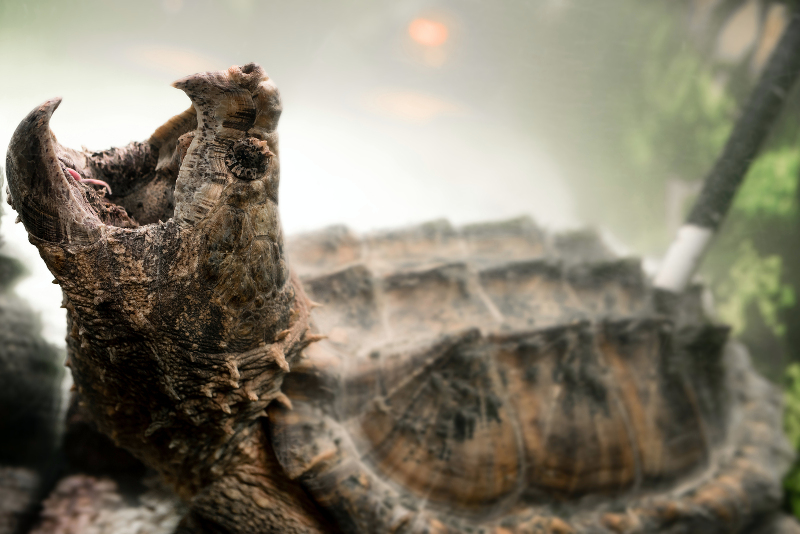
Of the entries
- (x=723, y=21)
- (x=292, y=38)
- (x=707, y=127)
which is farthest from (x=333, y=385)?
(x=723, y=21)

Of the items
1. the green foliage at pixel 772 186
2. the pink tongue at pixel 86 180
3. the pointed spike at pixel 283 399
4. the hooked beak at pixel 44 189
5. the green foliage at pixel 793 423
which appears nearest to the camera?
the hooked beak at pixel 44 189

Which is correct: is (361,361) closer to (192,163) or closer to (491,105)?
(192,163)

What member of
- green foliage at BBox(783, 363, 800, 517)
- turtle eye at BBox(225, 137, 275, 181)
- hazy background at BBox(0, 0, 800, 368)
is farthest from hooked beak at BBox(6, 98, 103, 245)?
green foliage at BBox(783, 363, 800, 517)

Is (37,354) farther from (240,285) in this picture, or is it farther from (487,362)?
(487,362)

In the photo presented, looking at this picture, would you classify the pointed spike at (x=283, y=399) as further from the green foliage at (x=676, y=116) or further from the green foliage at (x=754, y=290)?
the green foliage at (x=754, y=290)

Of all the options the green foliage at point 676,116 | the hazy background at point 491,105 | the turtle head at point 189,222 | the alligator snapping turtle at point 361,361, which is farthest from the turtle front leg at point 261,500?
the green foliage at point 676,116

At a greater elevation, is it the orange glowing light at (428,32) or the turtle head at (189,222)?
the orange glowing light at (428,32)

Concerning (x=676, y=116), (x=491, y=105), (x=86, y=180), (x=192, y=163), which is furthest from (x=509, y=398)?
(x=491, y=105)
